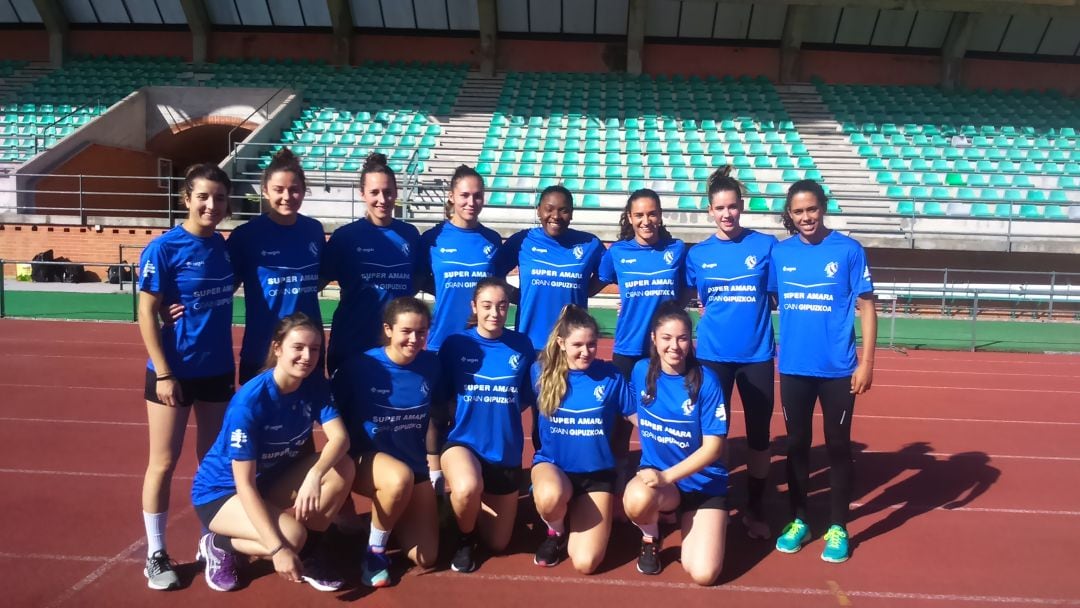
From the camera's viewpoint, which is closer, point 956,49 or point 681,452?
point 681,452

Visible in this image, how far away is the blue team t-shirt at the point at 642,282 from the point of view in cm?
393

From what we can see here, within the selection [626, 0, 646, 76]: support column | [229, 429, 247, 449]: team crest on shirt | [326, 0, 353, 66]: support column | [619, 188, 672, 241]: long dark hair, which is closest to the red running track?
[229, 429, 247, 449]: team crest on shirt

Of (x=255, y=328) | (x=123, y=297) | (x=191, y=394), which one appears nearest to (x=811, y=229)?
(x=255, y=328)

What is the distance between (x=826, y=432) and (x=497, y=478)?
163 centimetres

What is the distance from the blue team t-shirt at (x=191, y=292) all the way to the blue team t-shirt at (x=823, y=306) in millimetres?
2657

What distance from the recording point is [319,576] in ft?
10.2

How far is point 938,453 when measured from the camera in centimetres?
549

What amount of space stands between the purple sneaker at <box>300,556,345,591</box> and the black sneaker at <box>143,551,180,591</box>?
1.78 feet

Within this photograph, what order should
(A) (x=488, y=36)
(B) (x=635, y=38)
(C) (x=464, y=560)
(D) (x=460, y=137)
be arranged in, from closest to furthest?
(C) (x=464, y=560), (D) (x=460, y=137), (B) (x=635, y=38), (A) (x=488, y=36)

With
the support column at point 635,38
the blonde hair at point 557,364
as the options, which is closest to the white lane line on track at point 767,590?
the blonde hair at point 557,364

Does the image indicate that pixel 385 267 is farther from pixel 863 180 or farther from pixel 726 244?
pixel 863 180

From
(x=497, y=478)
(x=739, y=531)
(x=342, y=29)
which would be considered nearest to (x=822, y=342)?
(x=739, y=531)

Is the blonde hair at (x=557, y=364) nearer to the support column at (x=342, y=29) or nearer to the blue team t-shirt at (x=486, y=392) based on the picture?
the blue team t-shirt at (x=486, y=392)

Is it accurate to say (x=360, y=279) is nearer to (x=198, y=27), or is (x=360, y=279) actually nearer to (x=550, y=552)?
(x=550, y=552)
